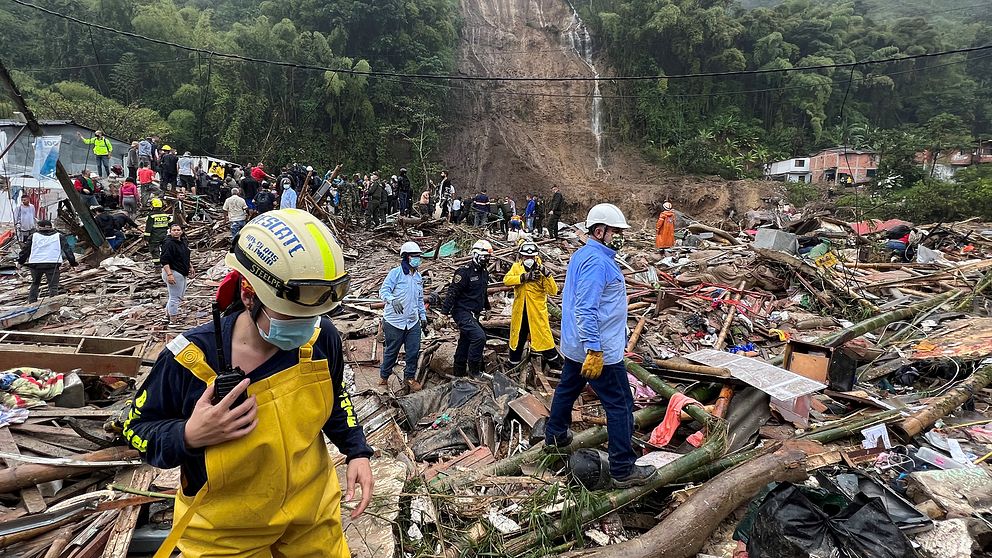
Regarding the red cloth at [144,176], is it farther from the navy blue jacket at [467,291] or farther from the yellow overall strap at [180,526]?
the yellow overall strap at [180,526]

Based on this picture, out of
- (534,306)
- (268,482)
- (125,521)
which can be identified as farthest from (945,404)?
(125,521)

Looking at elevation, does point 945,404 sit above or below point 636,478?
below

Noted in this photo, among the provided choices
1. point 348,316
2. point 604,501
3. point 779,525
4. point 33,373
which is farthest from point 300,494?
point 348,316

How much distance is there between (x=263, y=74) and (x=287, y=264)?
3207 cm

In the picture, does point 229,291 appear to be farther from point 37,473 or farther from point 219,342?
point 37,473

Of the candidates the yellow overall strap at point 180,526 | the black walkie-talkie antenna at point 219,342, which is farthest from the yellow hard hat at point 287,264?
the yellow overall strap at point 180,526

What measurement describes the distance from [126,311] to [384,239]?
729cm

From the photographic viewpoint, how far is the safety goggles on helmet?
147cm

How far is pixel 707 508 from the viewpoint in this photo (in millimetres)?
2982

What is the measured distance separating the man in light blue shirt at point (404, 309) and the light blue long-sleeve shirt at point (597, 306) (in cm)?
256

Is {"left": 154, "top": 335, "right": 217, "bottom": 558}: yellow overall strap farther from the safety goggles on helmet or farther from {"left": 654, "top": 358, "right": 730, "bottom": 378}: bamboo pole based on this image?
{"left": 654, "top": 358, "right": 730, "bottom": 378}: bamboo pole

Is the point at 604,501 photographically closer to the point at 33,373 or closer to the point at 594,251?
the point at 594,251

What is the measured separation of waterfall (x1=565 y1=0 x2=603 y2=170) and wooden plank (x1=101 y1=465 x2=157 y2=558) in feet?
104

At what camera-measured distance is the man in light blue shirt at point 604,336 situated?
338 centimetres
